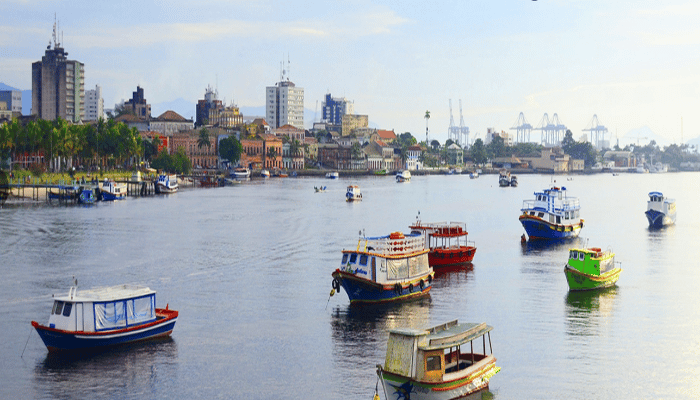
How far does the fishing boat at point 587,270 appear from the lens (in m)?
47.8

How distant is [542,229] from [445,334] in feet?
152

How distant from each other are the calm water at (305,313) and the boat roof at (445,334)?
2.77 metres

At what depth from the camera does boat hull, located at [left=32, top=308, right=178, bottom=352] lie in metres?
33.2

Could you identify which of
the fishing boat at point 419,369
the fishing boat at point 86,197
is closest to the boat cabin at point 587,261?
the fishing boat at point 419,369

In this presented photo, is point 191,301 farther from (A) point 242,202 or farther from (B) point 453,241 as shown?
(A) point 242,202

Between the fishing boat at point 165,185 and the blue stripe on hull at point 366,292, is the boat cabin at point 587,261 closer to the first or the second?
the blue stripe on hull at point 366,292

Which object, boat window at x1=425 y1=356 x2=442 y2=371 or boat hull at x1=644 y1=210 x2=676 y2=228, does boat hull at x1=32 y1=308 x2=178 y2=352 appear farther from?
boat hull at x1=644 y1=210 x2=676 y2=228

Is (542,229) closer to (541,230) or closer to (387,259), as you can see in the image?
(541,230)

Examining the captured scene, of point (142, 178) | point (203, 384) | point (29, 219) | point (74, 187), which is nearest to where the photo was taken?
point (203, 384)

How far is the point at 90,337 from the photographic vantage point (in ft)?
109

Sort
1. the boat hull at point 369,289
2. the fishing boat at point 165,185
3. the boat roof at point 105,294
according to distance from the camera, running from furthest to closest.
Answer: the fishing boat at point 165,185 < the boat hull at point 369,289 < the boat roof at point 105,294

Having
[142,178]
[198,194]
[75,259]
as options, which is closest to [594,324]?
[75,259]

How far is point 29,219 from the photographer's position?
82188mm

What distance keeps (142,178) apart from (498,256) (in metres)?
96.0
